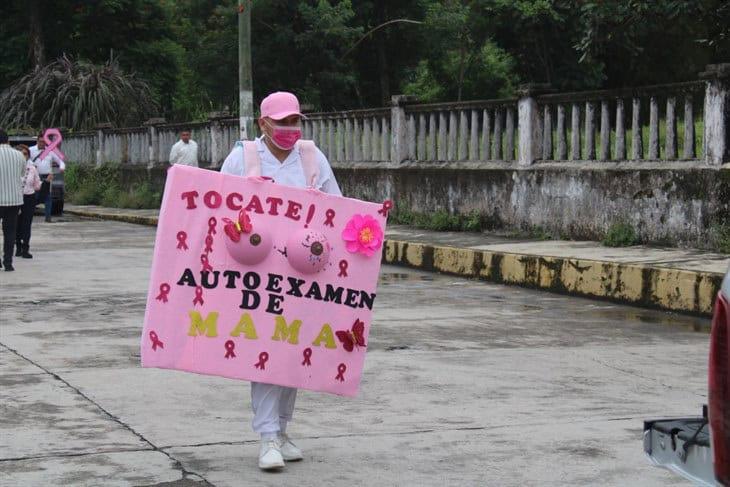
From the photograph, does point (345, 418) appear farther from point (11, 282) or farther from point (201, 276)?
point (11, 282)

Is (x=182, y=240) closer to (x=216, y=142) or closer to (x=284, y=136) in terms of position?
(x=284, y=136)

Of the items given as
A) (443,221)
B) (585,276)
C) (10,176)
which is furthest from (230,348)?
(443,221)

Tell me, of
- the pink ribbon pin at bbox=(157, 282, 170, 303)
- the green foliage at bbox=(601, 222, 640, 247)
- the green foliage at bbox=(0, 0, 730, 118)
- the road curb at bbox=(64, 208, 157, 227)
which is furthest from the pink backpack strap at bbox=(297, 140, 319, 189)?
the green foliage at bbox=(0, 0, 730, 118)

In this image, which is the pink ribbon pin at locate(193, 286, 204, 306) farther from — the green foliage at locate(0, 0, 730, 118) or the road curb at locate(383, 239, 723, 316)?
the green foliage at locate(0, 0, 730, 118)

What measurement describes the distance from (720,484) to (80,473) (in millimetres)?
3355

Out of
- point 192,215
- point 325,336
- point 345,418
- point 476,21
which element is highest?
point 476,21

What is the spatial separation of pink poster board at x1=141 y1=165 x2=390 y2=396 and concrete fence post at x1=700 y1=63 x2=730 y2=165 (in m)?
8.52

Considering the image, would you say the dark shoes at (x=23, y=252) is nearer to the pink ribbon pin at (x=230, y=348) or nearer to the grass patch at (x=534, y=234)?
the grass patch at (x=534, y=234)

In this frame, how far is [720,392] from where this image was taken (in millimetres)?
3396

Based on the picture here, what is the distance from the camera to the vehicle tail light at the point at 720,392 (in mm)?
3357

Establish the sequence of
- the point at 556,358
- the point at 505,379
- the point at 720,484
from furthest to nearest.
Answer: the point at 556,358 < the point at 505,379 < the point at 720,484

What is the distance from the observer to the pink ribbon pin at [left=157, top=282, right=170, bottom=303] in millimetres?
6250

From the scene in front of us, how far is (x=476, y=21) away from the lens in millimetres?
40125

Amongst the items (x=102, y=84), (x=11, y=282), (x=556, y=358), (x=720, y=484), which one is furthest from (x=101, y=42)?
(x=720, y=484)
